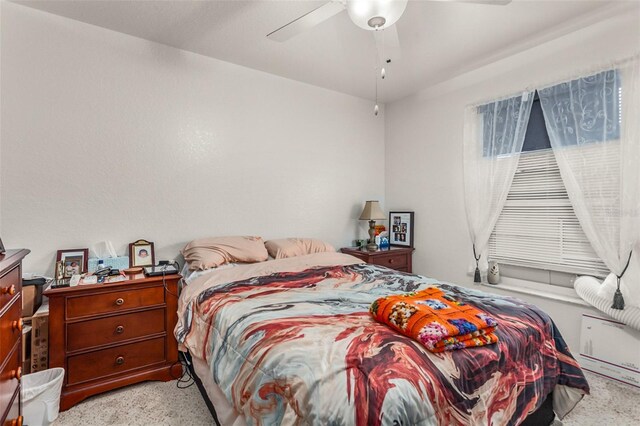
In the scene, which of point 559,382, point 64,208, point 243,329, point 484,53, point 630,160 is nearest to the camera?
point 243,329

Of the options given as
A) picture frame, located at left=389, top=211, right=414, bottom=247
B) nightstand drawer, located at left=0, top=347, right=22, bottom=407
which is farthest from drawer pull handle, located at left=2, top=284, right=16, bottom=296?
picture frame, located at left=389, top=211, right=414, bottom=247

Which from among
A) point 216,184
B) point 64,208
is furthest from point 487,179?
point 64,208

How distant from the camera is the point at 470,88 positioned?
10.4ft

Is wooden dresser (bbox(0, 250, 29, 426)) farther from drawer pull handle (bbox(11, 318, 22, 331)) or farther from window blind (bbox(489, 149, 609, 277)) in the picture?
window blind (bbox(489, 149, 609, 277))

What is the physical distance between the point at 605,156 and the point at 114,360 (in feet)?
12.2

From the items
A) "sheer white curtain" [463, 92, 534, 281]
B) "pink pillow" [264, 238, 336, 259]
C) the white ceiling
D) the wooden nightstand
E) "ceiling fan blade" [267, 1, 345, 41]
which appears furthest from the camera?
the wooden nightstand

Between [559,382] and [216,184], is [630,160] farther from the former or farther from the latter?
[216,184]

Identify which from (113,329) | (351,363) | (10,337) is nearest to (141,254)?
(113,329)

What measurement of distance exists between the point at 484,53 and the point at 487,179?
1136 mm

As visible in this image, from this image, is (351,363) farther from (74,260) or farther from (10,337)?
(74,260)

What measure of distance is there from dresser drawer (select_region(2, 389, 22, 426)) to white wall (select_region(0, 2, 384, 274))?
114 centimetres

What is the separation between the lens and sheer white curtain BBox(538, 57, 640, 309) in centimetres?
214

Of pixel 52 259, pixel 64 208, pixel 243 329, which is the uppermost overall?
pixel 64 208

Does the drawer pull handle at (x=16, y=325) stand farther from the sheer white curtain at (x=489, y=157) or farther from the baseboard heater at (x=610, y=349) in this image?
the baseboard heater at (x=610, y=349)
